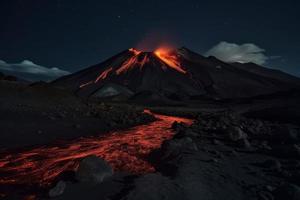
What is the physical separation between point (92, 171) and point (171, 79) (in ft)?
458

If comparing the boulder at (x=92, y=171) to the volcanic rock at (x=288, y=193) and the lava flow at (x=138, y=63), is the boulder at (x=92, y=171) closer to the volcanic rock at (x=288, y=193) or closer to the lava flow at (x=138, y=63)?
the volcanic rock at (x=288, y=193)

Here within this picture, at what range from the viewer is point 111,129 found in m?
16.2

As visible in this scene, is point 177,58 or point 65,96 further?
point 177,58

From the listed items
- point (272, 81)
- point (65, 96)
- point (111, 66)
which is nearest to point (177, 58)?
point (111, 66)

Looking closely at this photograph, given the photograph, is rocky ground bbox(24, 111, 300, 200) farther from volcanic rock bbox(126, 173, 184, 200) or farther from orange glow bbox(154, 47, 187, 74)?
orange glow bbox(154, 47, 187, 74)

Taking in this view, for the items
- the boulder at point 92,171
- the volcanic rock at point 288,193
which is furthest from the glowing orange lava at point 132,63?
the volcanic rock at point 288,193

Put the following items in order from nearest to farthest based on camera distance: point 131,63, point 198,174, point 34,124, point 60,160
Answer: point 198,174
point 60,160
point 34,124
point 131,63

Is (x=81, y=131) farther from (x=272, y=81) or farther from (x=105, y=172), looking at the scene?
(x=272, y=81)

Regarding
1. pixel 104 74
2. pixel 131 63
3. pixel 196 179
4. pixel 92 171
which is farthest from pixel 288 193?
pixel 131 63

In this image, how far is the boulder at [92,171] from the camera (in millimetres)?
5414

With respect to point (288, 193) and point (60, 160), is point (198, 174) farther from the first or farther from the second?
point (60, 160)

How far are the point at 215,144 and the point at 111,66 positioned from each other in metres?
174

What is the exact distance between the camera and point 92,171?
18.1ft

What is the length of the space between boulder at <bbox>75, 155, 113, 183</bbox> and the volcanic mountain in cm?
8653
